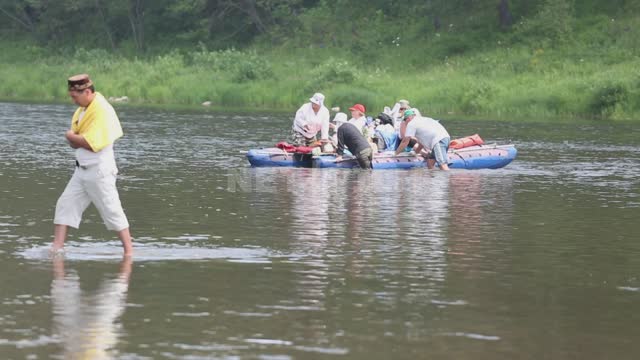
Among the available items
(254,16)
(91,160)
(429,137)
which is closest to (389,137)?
(429,137)

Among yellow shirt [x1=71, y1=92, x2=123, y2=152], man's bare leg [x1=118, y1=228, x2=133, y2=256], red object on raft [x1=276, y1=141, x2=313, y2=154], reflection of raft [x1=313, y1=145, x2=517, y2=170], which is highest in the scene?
yellow shirt [x1=71, y1=92, x2=123, y2=152]

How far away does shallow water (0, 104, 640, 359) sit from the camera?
9789 millimetres

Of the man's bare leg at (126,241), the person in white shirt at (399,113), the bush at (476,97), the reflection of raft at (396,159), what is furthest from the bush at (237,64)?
the man's bare leg at (126,241)

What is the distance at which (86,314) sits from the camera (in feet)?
34.4

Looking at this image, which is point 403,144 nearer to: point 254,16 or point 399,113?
point 399,113

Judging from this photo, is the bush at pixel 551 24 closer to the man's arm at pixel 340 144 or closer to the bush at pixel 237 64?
the bush at pixel 237 64

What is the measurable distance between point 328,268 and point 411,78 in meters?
40.4

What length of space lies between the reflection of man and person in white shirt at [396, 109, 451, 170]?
13.9 metres

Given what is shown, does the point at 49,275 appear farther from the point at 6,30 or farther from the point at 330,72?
the point at 6,30

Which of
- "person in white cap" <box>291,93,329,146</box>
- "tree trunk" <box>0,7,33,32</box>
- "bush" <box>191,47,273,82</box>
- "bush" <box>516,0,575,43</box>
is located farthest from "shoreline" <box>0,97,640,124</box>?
"tree trunk" <box>0,7,33,32</box>

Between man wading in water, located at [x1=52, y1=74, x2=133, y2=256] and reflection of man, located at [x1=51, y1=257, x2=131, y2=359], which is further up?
man wading in water, located at [x1=52, y1=74, x2=133, y2=256]

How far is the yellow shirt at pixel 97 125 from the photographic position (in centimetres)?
1283

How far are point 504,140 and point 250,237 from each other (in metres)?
20.5

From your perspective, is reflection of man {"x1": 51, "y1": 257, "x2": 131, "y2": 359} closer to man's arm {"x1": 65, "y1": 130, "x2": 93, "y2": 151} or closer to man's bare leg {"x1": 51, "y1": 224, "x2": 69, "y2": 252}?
man's bare leg {"x1": 51, "y1": 224, "x2": 69, "y2": 252}
